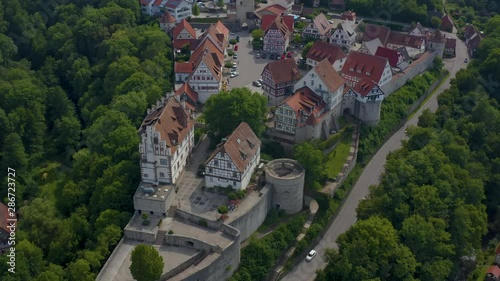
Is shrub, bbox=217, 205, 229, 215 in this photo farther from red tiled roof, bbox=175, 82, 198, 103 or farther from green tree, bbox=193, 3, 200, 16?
green tree, bbox=193, 3, 200, 16

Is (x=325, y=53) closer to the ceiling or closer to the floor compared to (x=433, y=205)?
closer to the ceiling

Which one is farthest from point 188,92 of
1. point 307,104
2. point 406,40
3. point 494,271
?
point 494,271

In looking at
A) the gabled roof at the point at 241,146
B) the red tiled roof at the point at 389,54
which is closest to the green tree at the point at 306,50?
the red tiled roof at the point at 389,54

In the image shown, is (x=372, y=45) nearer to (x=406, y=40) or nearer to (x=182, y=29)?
(x=406, y=40)

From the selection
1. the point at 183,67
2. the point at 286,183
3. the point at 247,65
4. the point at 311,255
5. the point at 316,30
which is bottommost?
the point at 311,255

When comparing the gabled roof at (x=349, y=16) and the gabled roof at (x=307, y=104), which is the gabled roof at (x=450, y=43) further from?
the gabled roof at (x=307, y=104)

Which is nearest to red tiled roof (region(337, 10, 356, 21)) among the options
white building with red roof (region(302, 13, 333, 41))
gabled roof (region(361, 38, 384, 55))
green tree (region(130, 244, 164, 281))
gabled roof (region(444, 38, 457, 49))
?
white building with red roof (region(302, 13, 333, 41))

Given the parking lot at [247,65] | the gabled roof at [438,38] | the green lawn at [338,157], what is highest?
the gabled roof at [438,38]
